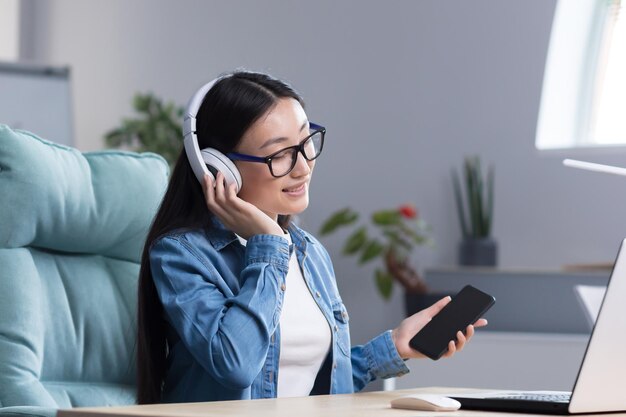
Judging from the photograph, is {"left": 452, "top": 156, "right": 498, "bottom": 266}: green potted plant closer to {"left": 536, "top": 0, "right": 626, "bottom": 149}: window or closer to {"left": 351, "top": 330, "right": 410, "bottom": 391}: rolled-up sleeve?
{"left": 536, "top": 0, "right": 626, "bottom": 149}: window

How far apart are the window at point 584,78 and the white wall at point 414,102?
0.06 metres

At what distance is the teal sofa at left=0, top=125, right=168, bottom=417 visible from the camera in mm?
1620

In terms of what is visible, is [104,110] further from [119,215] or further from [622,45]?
[119,215]

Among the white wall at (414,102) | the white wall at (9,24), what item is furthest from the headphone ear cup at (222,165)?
the white wall at (9,24)

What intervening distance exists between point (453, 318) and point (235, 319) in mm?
311

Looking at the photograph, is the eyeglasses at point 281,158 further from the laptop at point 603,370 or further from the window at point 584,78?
the window at point 584,78

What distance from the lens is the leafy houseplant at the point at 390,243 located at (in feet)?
12.5

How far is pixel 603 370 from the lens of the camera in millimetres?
1087

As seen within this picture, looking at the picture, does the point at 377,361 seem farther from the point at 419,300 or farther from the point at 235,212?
the point at 419,300

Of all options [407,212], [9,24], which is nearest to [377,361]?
[407,212]

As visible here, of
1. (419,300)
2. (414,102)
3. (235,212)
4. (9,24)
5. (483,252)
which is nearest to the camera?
(235,212)

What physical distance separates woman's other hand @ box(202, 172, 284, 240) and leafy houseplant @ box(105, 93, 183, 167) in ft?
9.33

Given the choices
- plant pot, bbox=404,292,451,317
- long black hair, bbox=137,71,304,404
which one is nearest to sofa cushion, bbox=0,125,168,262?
long black hair, bbox=137,71,304,404

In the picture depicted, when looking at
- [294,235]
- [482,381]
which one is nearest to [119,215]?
[294,235]
